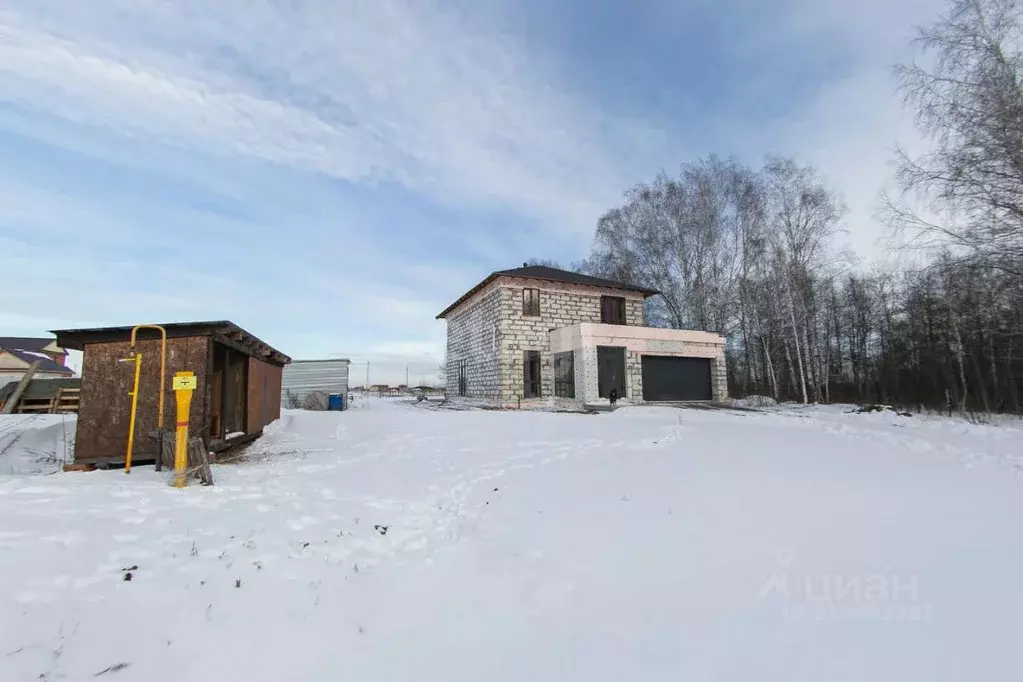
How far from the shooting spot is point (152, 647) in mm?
2279

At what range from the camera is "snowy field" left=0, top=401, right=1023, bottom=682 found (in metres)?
2.29

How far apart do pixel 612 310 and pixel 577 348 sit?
432 cm

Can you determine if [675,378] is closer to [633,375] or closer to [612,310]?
[633,375]

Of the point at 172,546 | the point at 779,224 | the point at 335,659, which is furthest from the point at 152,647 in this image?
the point at 779,224

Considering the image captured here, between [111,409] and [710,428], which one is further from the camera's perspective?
[710,428]

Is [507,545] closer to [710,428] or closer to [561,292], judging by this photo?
[710,428]

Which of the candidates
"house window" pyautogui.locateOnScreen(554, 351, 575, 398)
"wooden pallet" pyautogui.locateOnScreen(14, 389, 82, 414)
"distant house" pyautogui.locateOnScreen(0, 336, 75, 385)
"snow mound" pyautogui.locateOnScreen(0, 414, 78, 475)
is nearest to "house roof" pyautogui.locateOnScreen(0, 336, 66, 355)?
"distant house" pyautogui.locateOnScreen(0, 336, 75, 385)

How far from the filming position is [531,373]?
19656 mm

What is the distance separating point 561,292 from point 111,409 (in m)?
16.1

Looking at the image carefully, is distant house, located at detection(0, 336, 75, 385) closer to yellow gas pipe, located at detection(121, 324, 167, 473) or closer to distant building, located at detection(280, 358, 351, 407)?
distant building, located at detection(280, 358, 351, 407)

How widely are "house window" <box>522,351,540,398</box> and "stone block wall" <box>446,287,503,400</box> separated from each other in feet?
3.78

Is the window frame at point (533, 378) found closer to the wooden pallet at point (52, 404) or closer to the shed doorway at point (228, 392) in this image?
the shed doorway at point (228, 392)

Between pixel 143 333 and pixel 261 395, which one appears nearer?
pixel 143 333

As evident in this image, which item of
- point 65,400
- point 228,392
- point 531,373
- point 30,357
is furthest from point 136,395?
point 30,357
